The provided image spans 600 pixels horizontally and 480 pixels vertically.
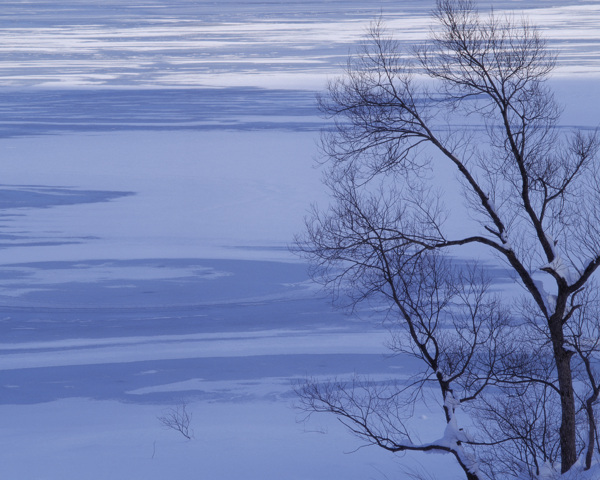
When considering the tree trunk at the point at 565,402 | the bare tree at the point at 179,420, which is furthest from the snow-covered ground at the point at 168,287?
the tree trunk at the point at 565,402

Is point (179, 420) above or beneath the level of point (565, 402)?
beneath

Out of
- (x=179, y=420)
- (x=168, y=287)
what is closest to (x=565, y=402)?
(x=179, y=420)

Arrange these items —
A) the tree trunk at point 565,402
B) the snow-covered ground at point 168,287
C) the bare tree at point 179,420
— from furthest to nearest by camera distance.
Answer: the bare tree at point 179,420 < the snow-covered ground at point 168,287 < the tree trunk at point 565,402

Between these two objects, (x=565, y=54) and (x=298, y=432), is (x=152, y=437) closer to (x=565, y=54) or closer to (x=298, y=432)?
(x=298, y=432)

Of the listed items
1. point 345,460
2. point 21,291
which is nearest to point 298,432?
point 345,460

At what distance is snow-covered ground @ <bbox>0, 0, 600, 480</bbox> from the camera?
11.3m

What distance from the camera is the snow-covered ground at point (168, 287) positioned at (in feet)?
37.0

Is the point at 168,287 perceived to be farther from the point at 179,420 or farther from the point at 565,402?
the point at 565,402

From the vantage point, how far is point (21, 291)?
52.6 feet

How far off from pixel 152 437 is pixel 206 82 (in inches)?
1281

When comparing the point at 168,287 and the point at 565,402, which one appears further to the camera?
the point at 168,287

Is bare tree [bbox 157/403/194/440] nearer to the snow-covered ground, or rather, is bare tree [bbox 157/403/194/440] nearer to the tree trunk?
the snow-covered ground

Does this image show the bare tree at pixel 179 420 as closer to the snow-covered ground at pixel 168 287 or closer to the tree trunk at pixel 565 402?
the snow-covered ground at pixel 168 287

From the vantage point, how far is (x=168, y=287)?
16.4m
